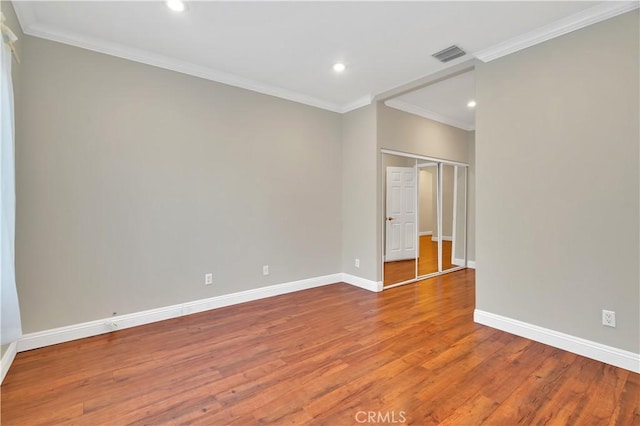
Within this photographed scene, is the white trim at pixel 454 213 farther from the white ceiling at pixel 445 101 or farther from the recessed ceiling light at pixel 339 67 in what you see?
the recessed ceiling light at pixel 339 67

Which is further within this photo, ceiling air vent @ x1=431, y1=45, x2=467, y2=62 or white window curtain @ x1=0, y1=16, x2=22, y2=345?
ceiling air vent @ x1=431, y1=45, x2=467, y2=62

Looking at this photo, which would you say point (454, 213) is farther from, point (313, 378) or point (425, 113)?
point (313, 378)

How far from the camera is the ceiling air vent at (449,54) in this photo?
9.93ft

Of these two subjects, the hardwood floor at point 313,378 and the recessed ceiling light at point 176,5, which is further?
the recessed ceiling light at point 176,5

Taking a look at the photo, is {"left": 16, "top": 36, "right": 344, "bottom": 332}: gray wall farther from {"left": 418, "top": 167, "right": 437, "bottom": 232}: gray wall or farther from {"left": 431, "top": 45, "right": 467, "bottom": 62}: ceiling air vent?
{"left": 431, "top": 45, "right": 467, "bottom": 62}: ceiling air vent

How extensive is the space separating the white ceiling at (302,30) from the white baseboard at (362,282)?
9.37 feet

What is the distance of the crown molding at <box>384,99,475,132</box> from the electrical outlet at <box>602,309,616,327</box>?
3.44 meters

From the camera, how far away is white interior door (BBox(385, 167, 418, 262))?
4996mm

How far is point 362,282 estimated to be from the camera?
15.0 ft

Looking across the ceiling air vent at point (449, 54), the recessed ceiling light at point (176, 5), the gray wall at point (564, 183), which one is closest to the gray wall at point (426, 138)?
the ceiling air vent at point (449, 54)

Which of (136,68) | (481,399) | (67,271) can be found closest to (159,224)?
(67,271)

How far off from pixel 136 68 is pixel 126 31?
0.43 m

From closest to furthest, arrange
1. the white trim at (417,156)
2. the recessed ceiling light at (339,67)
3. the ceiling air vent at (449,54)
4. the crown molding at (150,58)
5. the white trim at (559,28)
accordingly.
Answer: the white trim at (559,28) < the crown molding at (150,58) < the ceiling air vent at (449,54) < the recessed ceiling light at (339,67) < the white trim at (417,156)

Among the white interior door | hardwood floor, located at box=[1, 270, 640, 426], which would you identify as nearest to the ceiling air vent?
the white interior door
